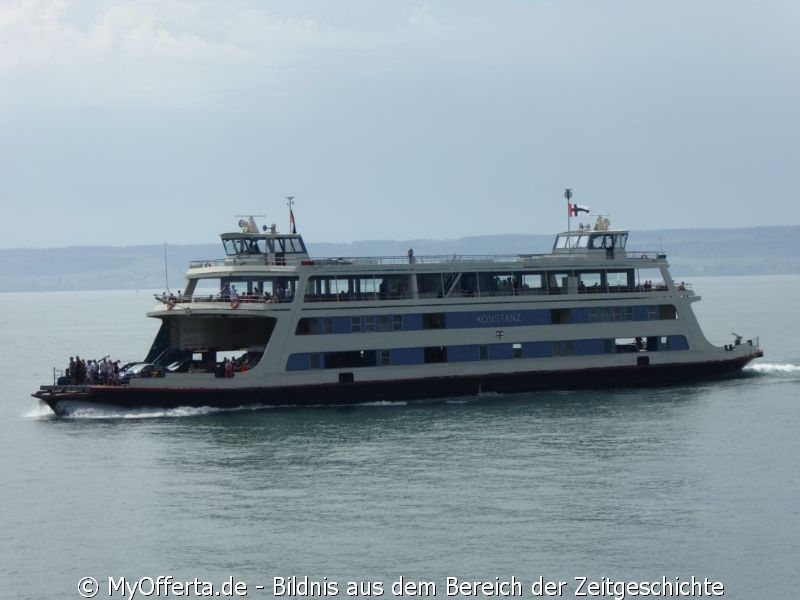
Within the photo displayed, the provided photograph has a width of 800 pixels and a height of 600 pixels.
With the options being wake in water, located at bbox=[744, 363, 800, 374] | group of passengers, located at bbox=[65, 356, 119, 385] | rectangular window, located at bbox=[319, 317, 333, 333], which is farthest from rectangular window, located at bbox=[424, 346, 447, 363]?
wake in water, located at bbox=[744, 363, 800, 374]

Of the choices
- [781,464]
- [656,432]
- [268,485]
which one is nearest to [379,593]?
[268,485]

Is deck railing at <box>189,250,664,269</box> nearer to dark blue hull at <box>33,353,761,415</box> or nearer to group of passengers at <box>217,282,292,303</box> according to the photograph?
group of passengers at <box>217,282,292,303</box>

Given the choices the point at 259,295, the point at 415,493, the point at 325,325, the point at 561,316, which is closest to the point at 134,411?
the point at 259,295

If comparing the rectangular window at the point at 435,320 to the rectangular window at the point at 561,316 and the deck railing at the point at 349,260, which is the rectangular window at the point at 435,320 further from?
the rectangular window at the point at 561,316

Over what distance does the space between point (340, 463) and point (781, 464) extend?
39.1 feet

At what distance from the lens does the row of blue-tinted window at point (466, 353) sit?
43750 mm

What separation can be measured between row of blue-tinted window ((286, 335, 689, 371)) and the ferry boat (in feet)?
0.17

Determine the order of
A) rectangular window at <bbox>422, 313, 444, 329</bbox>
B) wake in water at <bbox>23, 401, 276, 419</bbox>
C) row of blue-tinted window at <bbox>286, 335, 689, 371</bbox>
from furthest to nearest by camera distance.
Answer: rectangular window at <bbox>422, 313, 444, 329</bbox>, row of blue-tinted window at <bbox>286, 335, 689, 371</bbox>, wake in water at <bbox>23, 401, 276, 419</bbox>

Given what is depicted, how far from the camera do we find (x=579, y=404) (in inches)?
1725

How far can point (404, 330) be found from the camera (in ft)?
147

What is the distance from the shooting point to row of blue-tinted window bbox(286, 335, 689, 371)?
4375 centimetres

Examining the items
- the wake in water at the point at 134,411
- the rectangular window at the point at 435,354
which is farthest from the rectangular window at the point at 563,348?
the wake in water at the point at 134,411

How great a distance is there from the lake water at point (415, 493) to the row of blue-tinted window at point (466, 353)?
1.78m

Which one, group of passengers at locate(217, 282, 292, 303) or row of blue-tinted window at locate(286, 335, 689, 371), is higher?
group of passengers at locate(217, 282, 292, 303)
